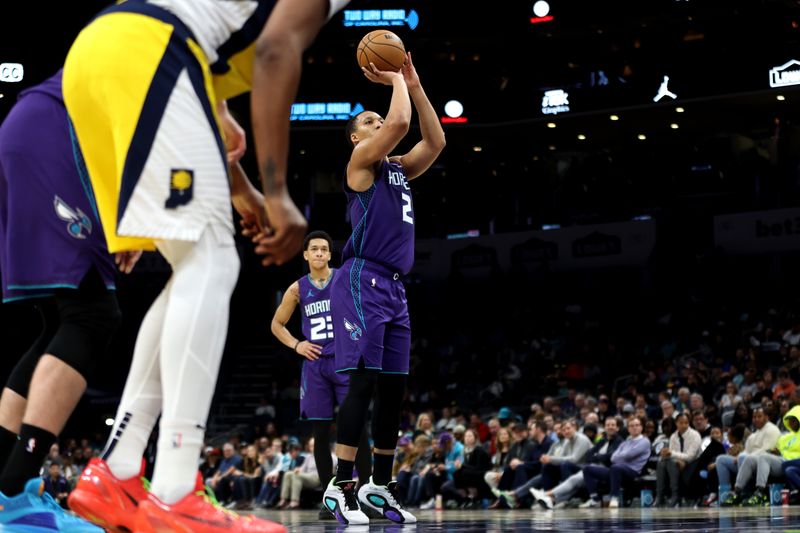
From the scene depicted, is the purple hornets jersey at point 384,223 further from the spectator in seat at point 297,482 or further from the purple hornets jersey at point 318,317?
the spectator in seat at point 297,482

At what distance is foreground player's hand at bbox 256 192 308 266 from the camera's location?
293 centimetres

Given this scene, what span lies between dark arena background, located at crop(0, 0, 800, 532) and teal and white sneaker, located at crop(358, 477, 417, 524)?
45.2 ft

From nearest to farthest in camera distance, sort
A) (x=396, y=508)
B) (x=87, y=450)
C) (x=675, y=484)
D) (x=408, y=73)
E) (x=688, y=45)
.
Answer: (x=396, y=508) < (x=408, y=73) < (x=675, y=484) < (x=87, y=450) < (x=688, y=45)

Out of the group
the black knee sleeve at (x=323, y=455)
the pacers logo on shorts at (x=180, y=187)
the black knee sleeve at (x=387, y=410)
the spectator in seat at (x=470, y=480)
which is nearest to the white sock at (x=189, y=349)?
the pacers logo on shorts at (x=180, y=187)

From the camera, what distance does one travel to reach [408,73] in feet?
21.7

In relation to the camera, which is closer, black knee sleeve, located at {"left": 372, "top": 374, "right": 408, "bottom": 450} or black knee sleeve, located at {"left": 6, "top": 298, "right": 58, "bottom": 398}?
black knee sleeve, located at {"left": 6, "top": 298, "right": 58, "bottom": 398}

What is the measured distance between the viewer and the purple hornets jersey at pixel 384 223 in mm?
6332

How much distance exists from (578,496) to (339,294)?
807 centimetres

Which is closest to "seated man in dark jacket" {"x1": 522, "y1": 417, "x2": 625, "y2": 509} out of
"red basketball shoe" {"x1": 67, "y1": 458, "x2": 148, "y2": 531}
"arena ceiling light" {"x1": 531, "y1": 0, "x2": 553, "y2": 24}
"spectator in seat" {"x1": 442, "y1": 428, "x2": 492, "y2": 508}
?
"spectator in seat" {"x1": 442, "y1": 428, "x2": 492, "y2": 508}

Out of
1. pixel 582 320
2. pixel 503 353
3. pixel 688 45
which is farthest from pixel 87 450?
pixel 688 45

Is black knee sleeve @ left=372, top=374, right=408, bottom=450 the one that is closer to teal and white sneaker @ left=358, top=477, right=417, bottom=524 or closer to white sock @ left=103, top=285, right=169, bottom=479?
teal and white sneaker @ left=358, top=477, right=417, bottom=524

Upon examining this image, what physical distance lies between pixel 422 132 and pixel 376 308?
119cm

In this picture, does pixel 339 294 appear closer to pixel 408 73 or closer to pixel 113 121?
pixel 408 73

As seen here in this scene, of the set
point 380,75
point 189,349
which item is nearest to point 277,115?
point 189,349
